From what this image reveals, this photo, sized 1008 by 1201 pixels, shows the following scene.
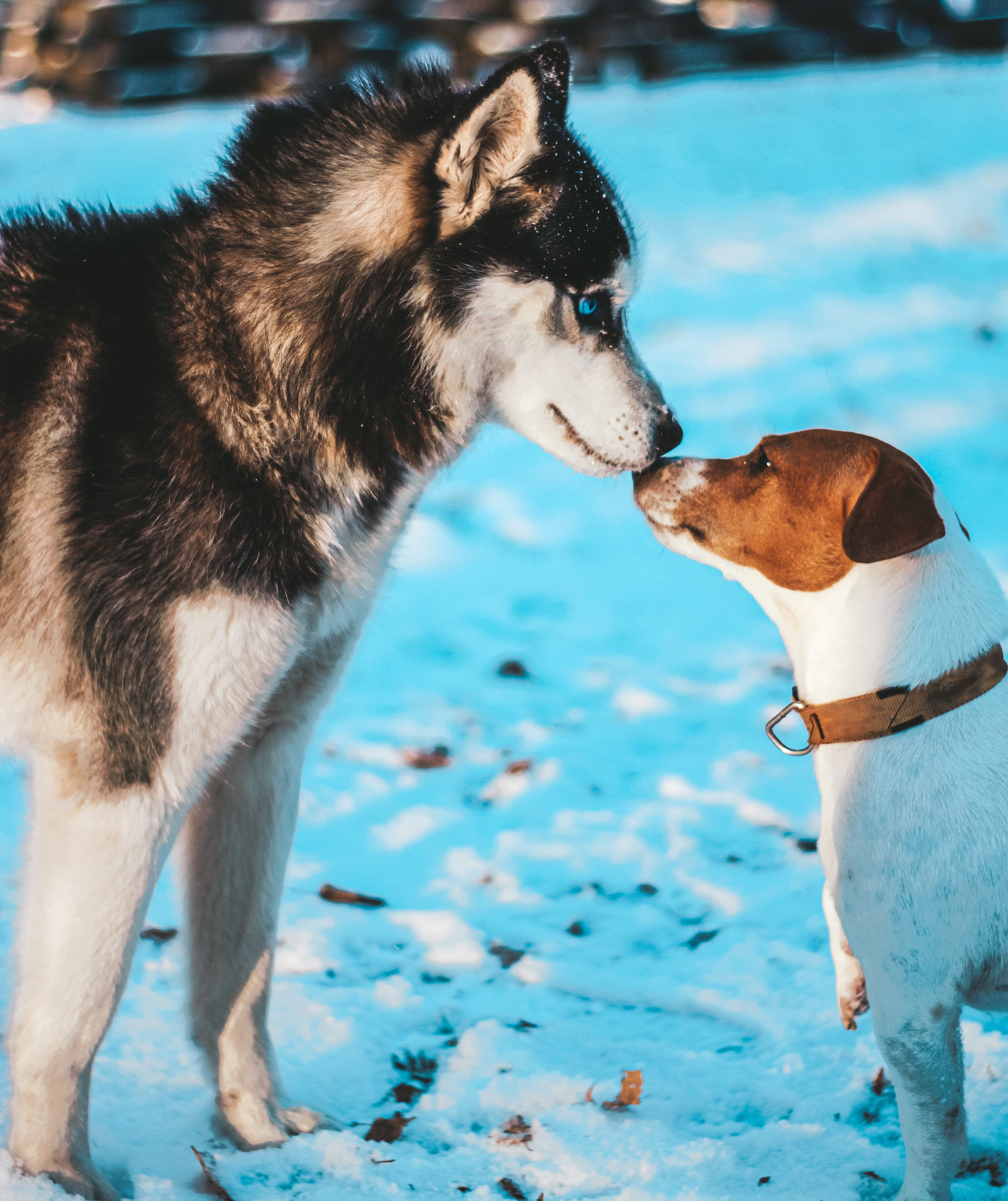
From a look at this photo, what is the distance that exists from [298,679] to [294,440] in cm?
53

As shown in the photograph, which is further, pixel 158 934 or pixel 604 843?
pixel 604 843

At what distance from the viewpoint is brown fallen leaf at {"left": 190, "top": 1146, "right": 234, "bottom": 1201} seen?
241 centimetres

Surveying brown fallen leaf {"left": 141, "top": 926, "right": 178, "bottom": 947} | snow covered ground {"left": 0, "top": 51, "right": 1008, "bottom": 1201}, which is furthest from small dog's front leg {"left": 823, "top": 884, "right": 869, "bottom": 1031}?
brown fallen leaf {"left": 141, "top": 926, "right": 178, "bottom": 947}

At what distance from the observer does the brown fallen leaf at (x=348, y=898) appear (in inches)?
137

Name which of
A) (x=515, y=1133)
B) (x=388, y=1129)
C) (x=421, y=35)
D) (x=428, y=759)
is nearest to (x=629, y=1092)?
(x=515, y=1133)

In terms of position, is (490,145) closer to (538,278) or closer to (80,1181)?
(538,278)

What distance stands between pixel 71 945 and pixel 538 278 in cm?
164

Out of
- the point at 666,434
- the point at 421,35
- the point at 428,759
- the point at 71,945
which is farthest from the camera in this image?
the point at 421,35

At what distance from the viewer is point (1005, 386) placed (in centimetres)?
659

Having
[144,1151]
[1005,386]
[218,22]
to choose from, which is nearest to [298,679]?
[144,1151]

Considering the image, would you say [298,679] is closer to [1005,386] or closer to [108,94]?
[1005,386]

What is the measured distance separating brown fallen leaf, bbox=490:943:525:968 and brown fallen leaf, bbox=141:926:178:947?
0.92m

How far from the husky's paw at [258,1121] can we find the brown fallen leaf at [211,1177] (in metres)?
0.10

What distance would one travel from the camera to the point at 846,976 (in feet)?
8.92
